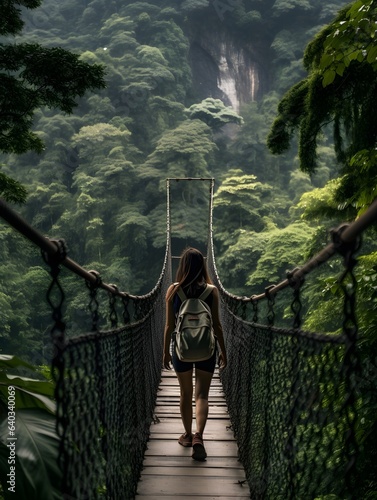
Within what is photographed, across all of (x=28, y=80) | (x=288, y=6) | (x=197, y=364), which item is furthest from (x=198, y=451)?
(x=288, y=6)

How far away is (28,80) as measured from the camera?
313 centimetres

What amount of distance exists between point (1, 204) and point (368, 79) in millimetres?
1627

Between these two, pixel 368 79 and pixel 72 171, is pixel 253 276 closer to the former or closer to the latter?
pixel 72 171

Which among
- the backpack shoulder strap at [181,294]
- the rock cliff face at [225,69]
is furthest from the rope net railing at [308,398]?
the rock cliff face at [225,69]

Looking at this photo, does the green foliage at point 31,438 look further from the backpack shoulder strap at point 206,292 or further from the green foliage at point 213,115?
the green foliage at point 213,115

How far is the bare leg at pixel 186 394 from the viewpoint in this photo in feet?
5.90

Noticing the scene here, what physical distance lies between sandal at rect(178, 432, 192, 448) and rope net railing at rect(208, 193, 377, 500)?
6.3 inches

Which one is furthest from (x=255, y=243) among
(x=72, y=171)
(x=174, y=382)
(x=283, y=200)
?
(x=174, y=382)

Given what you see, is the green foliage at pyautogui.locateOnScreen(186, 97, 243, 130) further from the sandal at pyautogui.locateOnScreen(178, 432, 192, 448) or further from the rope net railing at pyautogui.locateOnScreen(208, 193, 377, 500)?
the sandal at pyautogui.locateOnScreen(178, 432, 192, 448)

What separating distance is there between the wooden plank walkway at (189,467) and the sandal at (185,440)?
16 mm

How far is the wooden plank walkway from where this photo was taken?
5.00ft

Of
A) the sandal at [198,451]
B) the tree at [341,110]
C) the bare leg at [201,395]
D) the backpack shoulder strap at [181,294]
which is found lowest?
the sandal at [198,451]

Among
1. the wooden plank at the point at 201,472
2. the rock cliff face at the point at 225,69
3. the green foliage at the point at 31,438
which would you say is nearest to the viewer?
the green foliage at the point at 31,438

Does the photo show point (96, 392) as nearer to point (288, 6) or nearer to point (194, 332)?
point (194, 332)
